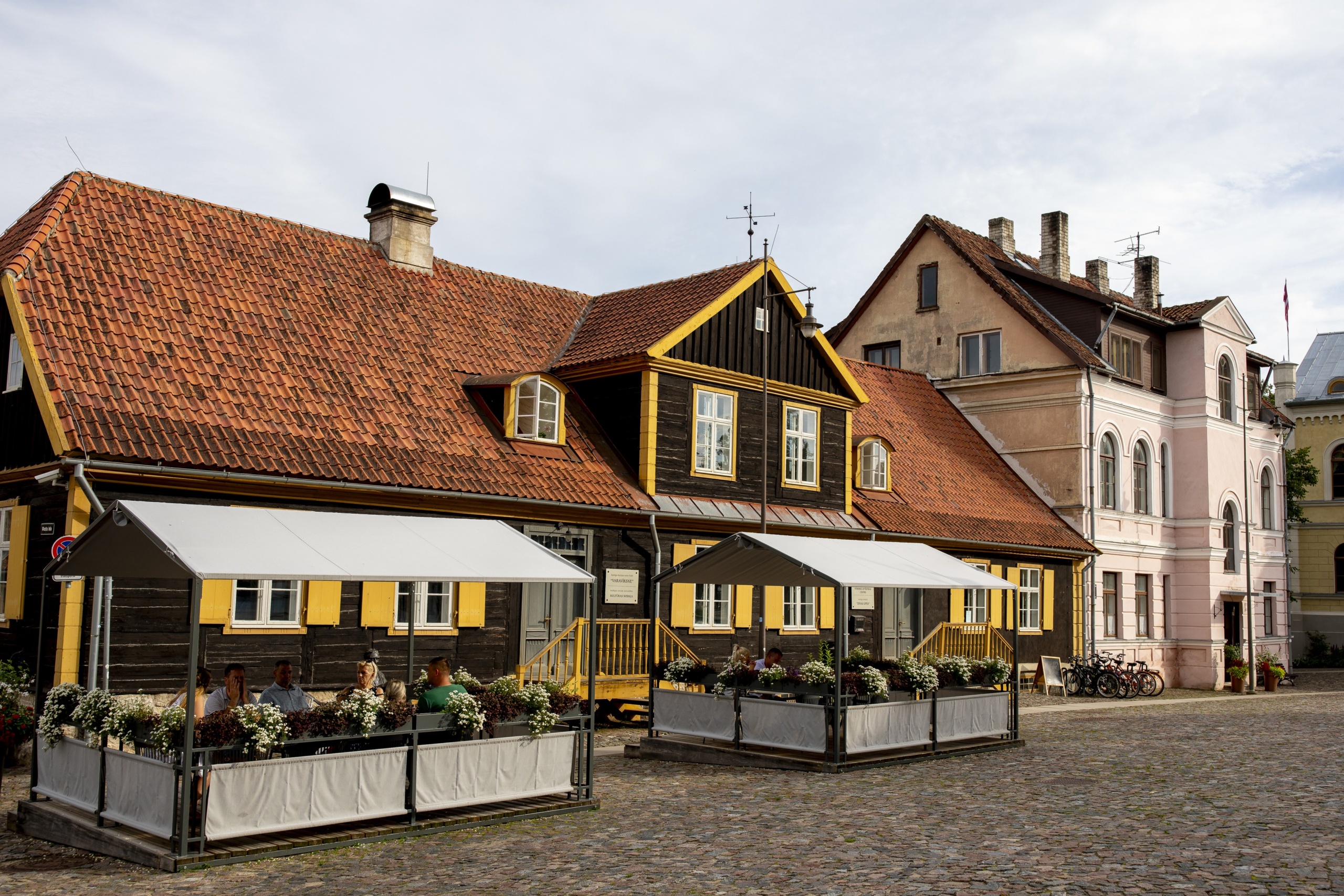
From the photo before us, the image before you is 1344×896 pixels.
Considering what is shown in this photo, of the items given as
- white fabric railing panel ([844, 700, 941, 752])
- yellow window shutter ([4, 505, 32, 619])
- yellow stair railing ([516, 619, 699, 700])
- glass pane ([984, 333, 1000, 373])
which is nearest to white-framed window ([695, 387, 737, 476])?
yellow stair railing ([516, 619, 699, 700])

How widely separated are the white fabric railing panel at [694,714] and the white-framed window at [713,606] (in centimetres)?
511

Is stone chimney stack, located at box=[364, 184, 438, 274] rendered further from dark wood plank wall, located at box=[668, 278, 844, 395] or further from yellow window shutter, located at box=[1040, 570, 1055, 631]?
yellow window shutter, located at box=[1040, 570, 1055, 631]

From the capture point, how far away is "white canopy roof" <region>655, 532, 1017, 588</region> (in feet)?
50.6

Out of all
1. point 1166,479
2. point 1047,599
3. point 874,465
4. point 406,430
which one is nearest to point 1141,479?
point 1166,479

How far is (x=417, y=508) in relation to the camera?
17531 millimetres

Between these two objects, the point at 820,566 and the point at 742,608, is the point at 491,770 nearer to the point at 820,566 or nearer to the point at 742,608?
the point at 820,566

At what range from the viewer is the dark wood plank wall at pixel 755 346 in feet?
71.8

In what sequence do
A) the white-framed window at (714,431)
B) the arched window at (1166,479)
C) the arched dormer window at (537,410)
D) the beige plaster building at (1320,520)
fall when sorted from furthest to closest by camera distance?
the beige plaster building at (1320,520) < the arched window at (1166,479) < the white-framed window at (714,431) < the arched dormer window at (537,410)

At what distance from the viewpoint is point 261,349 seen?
704 inches

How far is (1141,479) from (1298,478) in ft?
56.9

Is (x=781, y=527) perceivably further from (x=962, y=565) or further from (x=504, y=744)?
(x=504, y=744)

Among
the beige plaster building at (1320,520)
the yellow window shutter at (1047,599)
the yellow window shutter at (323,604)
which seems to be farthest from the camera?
the beige plaster building at (1320,520)

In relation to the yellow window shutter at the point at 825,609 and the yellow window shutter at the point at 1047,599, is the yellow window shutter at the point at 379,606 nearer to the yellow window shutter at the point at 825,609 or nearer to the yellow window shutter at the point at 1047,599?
the yellow window shutter at the point at 825,609

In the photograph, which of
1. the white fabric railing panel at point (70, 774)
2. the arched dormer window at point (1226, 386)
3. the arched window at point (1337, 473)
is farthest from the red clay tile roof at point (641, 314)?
the arched window at point (1337, 473)
